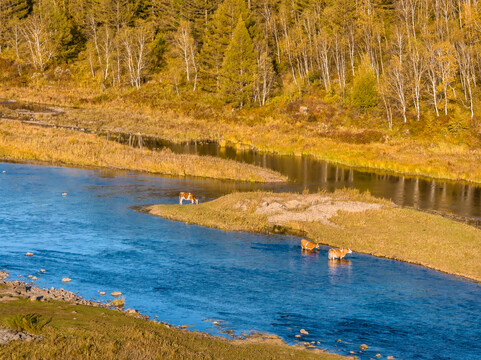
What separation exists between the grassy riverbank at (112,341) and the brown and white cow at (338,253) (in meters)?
12.6

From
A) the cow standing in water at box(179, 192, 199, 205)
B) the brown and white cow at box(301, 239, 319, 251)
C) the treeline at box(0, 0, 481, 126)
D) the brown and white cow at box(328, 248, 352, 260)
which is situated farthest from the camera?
the treeline at box(0, 0, 481, 126)

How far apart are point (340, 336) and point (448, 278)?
1113 centimetres

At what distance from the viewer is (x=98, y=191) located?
49.5 meters

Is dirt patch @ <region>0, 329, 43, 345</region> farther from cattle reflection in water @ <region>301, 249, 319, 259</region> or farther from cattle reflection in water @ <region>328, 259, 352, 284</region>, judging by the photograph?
cattle reflection in water @ <region>301, 249, 319, 259</region>

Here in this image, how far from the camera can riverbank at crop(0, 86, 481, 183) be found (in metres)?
67.4

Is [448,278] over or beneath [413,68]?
beneath

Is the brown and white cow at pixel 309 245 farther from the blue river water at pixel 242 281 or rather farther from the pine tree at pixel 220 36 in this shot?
the pine tree at pixel 220 36

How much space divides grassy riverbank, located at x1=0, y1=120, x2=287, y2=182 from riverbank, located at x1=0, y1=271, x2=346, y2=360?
37921 millimetres

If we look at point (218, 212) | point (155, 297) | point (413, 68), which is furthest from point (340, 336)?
point (413, 68)

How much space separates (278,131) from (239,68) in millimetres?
22006

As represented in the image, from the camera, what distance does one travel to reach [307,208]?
41000 mm

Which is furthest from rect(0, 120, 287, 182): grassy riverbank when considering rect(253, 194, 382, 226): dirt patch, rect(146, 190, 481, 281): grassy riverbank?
rect(253, 194, 382, 226): dirt patch

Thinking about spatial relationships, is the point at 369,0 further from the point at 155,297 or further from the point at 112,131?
the point at 155,297

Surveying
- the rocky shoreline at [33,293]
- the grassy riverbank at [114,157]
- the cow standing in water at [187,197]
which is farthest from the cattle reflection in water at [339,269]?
the grassy riverbank at [114,157]
